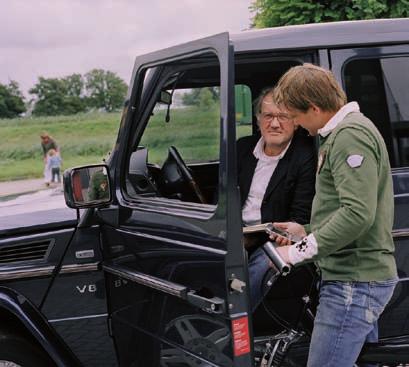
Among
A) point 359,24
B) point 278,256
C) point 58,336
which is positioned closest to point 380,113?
point 359,24

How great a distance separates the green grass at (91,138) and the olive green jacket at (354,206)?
931 mm

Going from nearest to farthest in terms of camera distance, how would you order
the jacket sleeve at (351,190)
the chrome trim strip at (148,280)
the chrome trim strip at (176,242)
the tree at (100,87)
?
the jacket sleeve at (351,190), the chrome trim strip at (176,242), the chrome trim strip at (148,280), the tree at (100,87)

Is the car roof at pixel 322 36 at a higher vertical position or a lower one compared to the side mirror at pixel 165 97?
higher

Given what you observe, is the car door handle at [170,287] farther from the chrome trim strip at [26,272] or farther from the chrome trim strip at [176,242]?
the chrome trim strip at [26,272]

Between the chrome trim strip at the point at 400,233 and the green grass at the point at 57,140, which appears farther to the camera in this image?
the green grass at the point at 57,140

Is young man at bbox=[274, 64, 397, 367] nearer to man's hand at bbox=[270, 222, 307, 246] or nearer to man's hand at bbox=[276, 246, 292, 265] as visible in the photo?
man's hand at bbox=[276, 246, 292, 265]

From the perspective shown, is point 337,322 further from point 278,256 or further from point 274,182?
point 274,182

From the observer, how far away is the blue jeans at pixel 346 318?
2139 millimetres

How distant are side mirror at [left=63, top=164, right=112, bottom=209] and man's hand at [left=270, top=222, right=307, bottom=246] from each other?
78 cm

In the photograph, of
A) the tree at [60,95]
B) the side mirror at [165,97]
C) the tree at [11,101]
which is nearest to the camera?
the side mirror at [165,97]

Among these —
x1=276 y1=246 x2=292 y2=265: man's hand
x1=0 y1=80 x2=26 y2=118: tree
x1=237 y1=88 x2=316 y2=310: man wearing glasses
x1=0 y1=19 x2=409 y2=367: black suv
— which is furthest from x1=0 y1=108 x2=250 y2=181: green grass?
x1=0 y1=80 x2=26 y2=118: tree

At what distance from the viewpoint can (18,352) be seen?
2648 millimetres

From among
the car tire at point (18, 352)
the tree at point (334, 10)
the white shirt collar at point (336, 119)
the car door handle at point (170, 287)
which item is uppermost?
the tree at point (334, 10)

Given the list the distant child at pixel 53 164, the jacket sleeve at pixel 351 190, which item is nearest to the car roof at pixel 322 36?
the jacket sleeve at pixel 351 190
